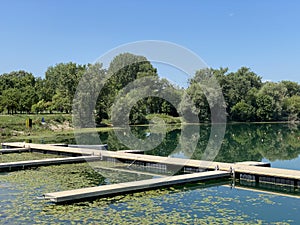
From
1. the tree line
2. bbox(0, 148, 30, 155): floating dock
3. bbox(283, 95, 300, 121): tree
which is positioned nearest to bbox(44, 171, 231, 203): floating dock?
bbox(0, 148, 30, 155): floating dock

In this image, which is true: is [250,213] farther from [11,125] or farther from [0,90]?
[0,90]

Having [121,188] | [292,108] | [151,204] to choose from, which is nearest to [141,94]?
[121,188]

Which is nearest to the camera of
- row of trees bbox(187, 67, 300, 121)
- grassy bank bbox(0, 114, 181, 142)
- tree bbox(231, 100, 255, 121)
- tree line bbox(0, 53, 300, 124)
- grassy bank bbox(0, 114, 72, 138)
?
grassy bank bbox(0, 114, 181, 142)

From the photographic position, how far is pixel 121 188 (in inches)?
432

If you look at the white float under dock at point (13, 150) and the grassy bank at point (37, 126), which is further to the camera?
the grassy bank at point (37, 126)

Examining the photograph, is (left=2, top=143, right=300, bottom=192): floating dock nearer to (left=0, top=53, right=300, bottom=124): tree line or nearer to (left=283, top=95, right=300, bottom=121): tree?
(left=0, top=53, right=300, bottom=124): tree line

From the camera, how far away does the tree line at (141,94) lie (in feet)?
122

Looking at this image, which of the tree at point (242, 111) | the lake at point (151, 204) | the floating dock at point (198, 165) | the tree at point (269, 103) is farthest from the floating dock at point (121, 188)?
the tree at point (269, 103)

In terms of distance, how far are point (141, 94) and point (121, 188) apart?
26106mm

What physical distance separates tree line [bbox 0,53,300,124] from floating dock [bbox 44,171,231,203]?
13889 mm

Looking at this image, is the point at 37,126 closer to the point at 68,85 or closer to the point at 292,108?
the point at 68,85

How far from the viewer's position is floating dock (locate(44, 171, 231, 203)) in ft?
33.1

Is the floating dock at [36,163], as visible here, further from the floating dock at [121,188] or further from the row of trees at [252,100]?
the row of trees at [252,100]

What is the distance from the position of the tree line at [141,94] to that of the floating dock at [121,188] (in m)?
13.9
